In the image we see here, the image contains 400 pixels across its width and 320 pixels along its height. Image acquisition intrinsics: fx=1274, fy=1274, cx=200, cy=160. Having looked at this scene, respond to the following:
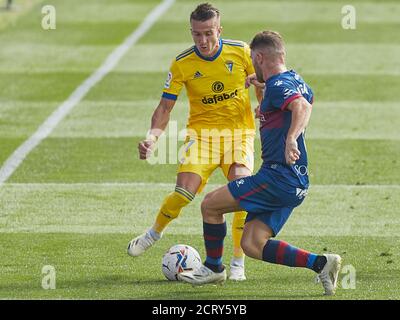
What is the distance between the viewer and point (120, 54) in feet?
78.8

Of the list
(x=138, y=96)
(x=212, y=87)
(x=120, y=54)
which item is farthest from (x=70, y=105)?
(x=212, y=87)

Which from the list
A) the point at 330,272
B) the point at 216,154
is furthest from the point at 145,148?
the point at 330,272

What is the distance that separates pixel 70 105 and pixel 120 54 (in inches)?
176

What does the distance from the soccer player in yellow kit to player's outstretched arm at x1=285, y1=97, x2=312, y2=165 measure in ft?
4.92

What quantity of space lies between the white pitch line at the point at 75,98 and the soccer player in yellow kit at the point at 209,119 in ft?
13.1

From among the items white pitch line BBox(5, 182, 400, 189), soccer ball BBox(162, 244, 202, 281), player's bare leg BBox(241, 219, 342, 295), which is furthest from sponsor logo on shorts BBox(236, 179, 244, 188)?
white pitch line BBox(5, 182, 400, 189)

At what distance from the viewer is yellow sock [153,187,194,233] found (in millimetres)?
10938

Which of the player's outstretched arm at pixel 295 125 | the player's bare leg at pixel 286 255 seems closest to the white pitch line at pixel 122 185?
the player's bare leg at pixel 286 255

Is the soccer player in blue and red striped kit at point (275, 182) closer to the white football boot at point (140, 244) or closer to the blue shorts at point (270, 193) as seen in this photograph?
the blue shorts at point (270, 193)

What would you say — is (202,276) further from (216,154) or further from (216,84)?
(216,84)

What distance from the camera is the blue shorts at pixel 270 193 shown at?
988cm

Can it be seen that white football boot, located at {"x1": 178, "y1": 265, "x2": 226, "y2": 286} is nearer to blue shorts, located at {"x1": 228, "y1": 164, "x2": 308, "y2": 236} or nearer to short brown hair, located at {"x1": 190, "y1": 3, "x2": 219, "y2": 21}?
blue shorts, located at {"x1": 228, "y1": 164, "x2": 308, "y2": 236}
